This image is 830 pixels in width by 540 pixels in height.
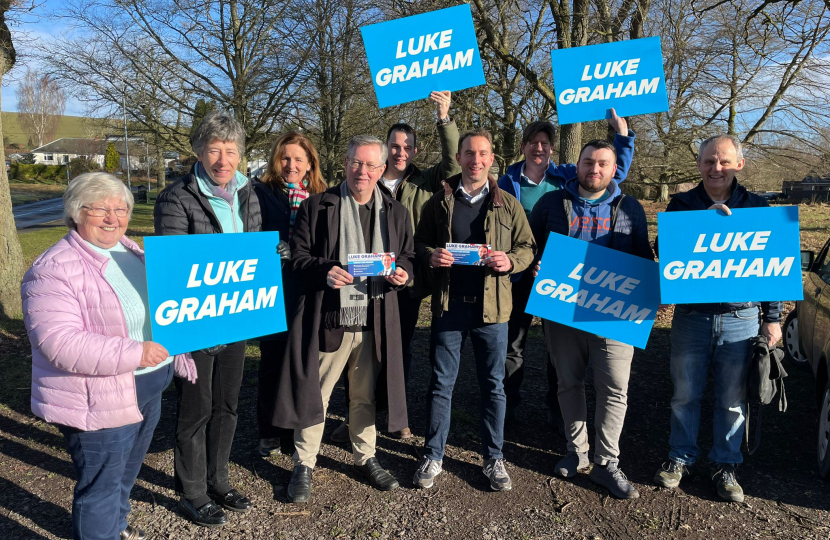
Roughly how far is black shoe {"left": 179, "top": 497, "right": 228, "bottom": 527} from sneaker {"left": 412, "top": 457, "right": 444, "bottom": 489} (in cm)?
117

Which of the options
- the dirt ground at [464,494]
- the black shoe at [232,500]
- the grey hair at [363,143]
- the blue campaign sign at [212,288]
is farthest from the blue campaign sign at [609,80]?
the black shoe at [232,500]

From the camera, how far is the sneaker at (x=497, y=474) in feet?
12.0

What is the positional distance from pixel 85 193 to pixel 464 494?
8.84 feet

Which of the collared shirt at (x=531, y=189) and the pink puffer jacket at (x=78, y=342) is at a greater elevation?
the collared shirt at (x=531, y=189)

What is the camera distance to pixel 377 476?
371cm

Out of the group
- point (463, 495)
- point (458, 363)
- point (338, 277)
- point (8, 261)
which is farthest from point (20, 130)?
point (463, 495)

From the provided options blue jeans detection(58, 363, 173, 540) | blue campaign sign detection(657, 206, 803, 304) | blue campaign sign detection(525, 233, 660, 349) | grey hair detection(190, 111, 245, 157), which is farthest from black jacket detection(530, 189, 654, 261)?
blue jeans detection(58, 363, 173, 540)

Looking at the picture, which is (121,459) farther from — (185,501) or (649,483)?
(649,483)

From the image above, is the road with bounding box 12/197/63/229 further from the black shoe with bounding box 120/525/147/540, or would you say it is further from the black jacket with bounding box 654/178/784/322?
the black jacket with bounding box 654/178/784/322

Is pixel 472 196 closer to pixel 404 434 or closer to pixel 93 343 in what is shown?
pixel 404 434

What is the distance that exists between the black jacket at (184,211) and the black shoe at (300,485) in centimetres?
159

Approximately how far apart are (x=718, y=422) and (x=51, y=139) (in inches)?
4563

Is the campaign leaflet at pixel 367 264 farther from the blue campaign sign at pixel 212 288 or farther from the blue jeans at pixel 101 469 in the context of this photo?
the blue jeans at pixel 101 469

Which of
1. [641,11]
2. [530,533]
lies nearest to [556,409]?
[530,533]
